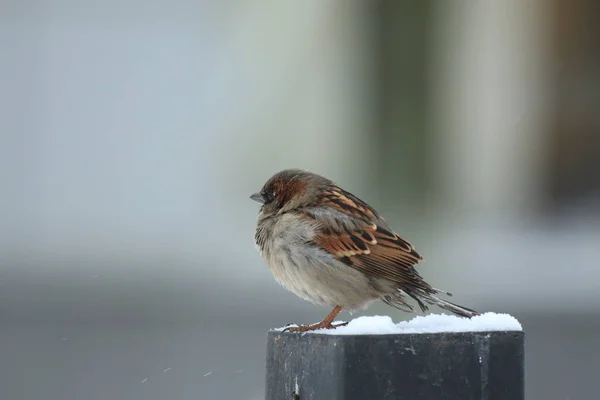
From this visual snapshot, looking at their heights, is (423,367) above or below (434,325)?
below

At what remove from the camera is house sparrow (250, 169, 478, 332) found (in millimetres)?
4461

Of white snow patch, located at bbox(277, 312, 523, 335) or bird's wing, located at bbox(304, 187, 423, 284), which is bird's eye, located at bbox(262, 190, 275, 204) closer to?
bird's wing, located at bbox(304, 187, 423, 284)

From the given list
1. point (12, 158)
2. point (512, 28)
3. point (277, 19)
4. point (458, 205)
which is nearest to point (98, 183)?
point (12, 158)

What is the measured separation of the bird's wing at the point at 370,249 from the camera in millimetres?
4469

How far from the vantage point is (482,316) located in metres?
2.97

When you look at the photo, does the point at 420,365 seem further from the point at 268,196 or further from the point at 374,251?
the point at 268,196

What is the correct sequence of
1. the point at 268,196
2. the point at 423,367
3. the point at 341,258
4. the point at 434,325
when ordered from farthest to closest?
the point at 268,196 → the point at 341,258 → the point at 434,325 → the point at 423,367

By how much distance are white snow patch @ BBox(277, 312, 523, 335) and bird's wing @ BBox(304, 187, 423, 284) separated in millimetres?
1272

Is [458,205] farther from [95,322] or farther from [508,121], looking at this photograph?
[95,322]

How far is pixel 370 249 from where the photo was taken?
452 centimetres

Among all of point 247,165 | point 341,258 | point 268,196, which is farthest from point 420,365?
point 247,165

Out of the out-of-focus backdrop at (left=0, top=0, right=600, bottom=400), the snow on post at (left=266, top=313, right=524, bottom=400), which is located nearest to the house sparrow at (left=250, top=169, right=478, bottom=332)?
the snow on post at (left=266, top=313, right=524, bottom=400)

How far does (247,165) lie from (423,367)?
592 cm

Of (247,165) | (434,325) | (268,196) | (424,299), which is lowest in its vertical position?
(434,325)
